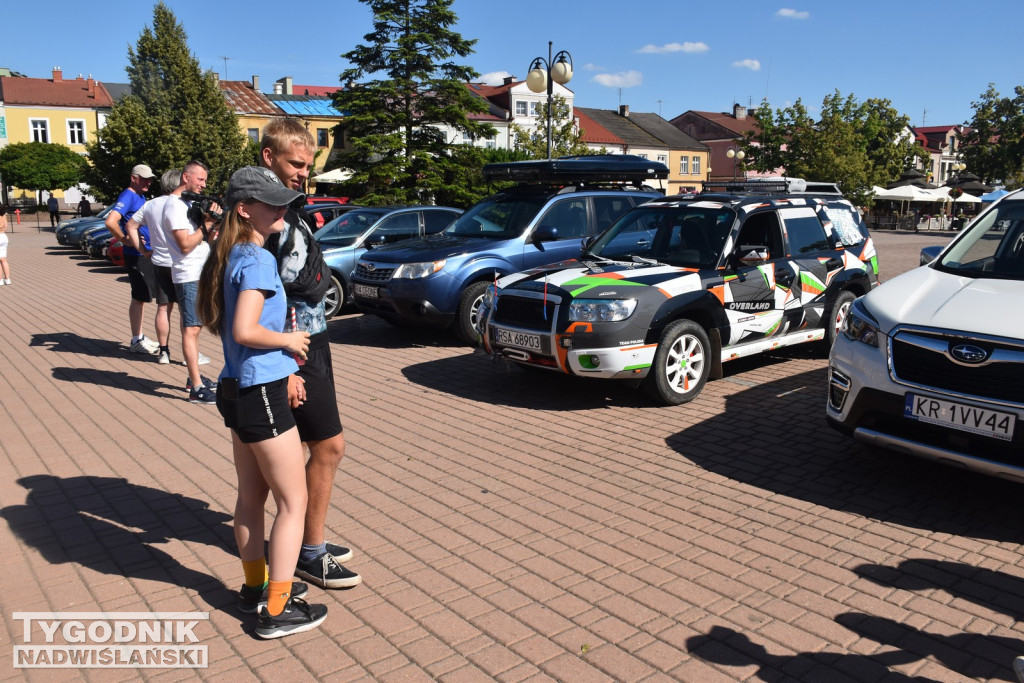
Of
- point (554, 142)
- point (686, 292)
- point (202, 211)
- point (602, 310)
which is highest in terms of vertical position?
point (554, 142)

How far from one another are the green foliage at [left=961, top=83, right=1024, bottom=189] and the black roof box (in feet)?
197

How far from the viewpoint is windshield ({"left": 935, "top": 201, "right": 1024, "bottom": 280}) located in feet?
17.4

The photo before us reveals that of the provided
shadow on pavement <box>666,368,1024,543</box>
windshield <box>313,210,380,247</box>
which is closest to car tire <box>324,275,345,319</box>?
windshield <box>313,210,380,247</box>

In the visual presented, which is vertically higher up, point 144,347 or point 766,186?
point 766,186

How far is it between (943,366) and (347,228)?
9563 millimetres

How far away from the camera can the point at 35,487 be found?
516 centimetres

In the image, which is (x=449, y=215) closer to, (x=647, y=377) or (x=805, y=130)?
(x=647, y=377)

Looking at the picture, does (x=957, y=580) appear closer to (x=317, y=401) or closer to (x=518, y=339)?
(x=317, y=401)

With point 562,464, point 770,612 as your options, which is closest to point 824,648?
point 770,612

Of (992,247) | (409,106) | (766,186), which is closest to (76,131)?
(409,106)

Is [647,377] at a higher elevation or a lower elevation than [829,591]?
higher

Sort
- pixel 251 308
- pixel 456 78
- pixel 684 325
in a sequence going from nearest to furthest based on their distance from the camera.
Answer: pixel 251 308
pixel 684 325
pixel 456 78

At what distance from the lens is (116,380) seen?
803 cm

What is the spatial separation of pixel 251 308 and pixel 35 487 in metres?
3.12
